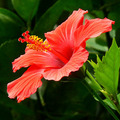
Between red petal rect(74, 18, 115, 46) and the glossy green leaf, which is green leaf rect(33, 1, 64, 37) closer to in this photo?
the glossy green leaf

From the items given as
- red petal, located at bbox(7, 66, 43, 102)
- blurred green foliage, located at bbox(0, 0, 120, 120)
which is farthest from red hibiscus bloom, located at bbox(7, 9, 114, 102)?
blurred green foliage, located at bbox(0, 0, 120, 120)

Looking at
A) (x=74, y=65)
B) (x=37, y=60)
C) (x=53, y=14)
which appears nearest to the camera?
(x=74, y=65)

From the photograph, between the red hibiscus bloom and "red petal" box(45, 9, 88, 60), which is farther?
"red petal" box(45, 9, 88, 60)

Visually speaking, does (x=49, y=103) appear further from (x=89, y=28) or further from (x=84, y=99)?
(x=89, y=28)

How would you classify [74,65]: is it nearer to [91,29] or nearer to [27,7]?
[91,29]

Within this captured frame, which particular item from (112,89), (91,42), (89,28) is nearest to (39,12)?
(91,42)

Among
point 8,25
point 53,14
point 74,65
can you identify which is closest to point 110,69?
point 74,65
